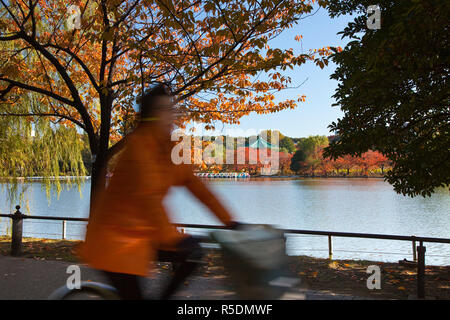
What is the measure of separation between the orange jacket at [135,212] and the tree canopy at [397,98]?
13.7 ft

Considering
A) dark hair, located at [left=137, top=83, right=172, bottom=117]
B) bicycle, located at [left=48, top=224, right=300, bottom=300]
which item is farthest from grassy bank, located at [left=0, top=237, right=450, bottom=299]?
dark hair, located at [left=137, top=83, right=172, bottom=117]

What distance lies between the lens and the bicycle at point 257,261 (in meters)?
2.07

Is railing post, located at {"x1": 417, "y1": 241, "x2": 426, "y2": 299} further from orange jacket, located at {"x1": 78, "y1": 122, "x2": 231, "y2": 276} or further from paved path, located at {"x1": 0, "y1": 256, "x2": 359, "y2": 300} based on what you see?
orange jacket, located at {"x1": 78, "y1": 122, "x2": 231, "y2": 276}

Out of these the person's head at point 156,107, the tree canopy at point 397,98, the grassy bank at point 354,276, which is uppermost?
the tree canopy at point 397,98

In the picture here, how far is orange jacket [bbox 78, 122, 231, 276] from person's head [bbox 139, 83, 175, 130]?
64 millimetres

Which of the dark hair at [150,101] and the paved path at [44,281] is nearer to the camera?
the dark hair at [150,101]

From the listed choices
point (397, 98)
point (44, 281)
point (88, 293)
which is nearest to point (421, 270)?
point (397, 98)

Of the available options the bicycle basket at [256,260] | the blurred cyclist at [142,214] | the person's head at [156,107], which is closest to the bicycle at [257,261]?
the bicycle basket at [256,260]

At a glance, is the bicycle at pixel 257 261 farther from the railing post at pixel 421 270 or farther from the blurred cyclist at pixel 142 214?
the railing post at pixel 421 270

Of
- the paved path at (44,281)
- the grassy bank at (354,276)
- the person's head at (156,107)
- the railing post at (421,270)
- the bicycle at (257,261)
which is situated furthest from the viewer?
Answer: the grassy bank at (354,276)

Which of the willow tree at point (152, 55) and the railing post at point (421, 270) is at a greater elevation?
the willow tree at point (152, 55)

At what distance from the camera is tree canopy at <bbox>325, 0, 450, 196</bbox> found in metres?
6.05

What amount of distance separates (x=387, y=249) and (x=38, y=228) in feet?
58.3
